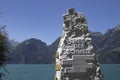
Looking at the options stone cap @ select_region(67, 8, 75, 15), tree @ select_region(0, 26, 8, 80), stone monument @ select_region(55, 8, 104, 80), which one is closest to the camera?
stone monument @ select_region(55, 8, 104, 80)

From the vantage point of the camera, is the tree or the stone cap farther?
the tree

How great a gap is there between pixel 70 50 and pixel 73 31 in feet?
2.52

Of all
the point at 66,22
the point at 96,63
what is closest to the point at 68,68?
the point at 96,63

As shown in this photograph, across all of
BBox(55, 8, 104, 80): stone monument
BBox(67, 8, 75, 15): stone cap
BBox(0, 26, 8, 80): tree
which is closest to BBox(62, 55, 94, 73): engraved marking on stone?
BBox(55, 8, 104, 80): stone monument

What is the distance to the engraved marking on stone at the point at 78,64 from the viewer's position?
33.0 feet

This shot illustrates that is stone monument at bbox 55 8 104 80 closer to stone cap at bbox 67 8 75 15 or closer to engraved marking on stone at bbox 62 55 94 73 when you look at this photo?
engraved marking on stone at bbox 62 55 94 73

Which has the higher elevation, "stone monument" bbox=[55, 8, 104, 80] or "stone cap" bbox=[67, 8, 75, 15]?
"stone cap" bbox=[67, 8, 75, 15]

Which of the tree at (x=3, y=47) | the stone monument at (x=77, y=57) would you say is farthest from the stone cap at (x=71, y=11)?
the tree at (x=3, y=47)

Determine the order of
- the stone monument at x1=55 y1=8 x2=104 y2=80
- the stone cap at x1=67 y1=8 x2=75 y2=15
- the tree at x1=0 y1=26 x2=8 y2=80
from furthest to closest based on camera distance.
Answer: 1. the tree at x1=0 y1=26 x2=8 y2=80
2. the stone cap at x1=67 y1=8 x2=75 y2=15
3. the stone monument at x1=55 y1=8 x2=104 y2=80

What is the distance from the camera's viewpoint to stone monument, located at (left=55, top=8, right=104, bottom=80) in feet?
33.0

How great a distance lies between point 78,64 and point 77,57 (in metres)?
0.25

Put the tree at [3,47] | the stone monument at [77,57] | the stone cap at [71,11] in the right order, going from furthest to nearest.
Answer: the tree at [3,47], the stone cap at [71,11], the stone monument at [77,57]

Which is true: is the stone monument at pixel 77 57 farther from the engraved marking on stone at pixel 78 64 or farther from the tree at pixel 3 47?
the tree at pixel 3 47

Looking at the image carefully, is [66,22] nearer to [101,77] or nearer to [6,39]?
[101,77]
